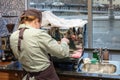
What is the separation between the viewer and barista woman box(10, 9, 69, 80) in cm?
175

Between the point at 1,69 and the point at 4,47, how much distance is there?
0.43 m

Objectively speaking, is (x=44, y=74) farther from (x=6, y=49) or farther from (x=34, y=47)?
(x=6, y=49)

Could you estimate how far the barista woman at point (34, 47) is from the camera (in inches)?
69.1

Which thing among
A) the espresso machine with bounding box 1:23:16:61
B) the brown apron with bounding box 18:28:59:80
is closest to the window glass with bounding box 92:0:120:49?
the espresso machine with bounding box 1:23:16:61

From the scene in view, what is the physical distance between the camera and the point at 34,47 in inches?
69.0

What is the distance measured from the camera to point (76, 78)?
207cm

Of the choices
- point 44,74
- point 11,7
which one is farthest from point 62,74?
point 11,7

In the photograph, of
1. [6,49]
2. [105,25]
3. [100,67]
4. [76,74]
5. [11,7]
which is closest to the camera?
[76,74]

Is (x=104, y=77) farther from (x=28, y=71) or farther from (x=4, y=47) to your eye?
(x=4, y=47)

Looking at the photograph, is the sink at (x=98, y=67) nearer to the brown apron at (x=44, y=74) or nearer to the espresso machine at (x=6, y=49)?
the brown apron at (x=44, y=74)

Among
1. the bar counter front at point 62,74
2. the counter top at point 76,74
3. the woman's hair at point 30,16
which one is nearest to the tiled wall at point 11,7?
the bar counter front at point 62,74

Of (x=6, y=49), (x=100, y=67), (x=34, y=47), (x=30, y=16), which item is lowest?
(x=100, y=67)

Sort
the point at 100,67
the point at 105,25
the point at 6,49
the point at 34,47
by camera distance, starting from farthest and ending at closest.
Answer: the point at 105,25 < the point at 6,49 < the point at 100,67 < the point at 34,47

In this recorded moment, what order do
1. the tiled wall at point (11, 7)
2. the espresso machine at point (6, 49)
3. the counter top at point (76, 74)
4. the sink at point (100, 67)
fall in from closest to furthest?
the counter top at point (76, 74), the sink at point (100, 67), the espresso machine at point (6, 49), the tiled wall at point (11, 7)
